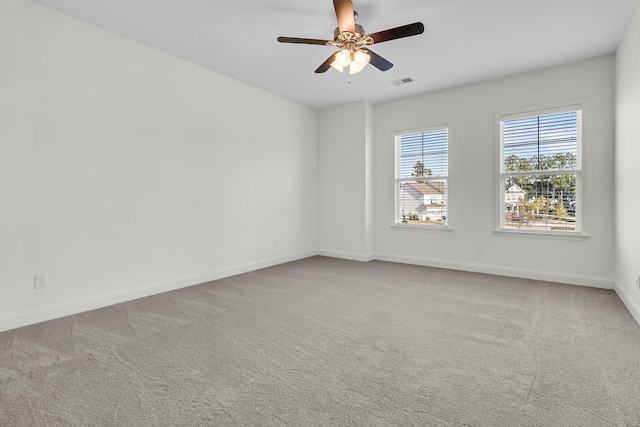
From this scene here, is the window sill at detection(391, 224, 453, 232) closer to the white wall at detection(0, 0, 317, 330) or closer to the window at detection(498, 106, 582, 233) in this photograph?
the window at detection(498, 106, 582, 233)

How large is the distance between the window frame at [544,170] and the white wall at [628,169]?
37cm

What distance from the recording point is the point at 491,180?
4742 mm

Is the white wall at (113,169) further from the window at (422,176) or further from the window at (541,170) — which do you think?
the window at (541,170)

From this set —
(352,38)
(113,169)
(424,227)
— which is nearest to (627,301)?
(424,227)

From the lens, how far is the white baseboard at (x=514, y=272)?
406 cm

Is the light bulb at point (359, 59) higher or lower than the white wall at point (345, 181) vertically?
higher

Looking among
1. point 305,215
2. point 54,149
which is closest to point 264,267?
point 305,215

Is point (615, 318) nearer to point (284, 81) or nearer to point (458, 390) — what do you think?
point (458, 390)

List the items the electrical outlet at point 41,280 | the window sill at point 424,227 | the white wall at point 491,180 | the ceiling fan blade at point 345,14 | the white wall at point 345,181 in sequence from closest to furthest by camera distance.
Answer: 1. the ceiling fan blade at point 345,14
2. the electrical outlet at point 41,280
3. the white wall at point 491,180
4. the window sill at point 424,227
5. the white wall at point 345,181

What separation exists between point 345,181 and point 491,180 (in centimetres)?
231

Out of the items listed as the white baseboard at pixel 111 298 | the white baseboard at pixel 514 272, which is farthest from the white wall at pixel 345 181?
the white baseboard at pixel 111 298

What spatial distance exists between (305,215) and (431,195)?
7.17ft

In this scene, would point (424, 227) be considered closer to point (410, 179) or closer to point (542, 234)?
point (410, 179)

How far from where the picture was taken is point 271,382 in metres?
1.98
